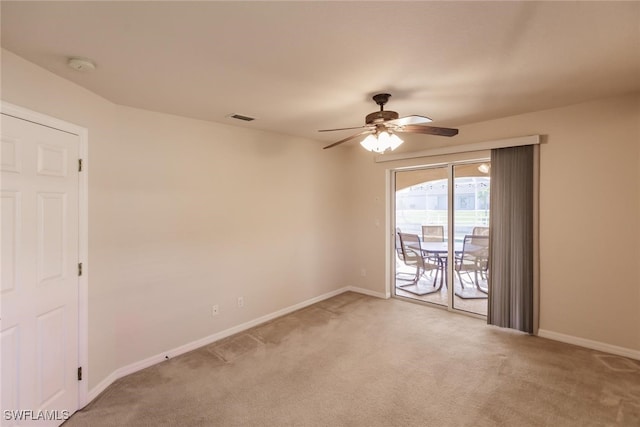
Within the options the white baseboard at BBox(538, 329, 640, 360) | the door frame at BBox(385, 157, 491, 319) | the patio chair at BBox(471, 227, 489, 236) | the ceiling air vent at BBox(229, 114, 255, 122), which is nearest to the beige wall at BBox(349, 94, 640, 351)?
the white baseboard at BBox(538, 329, 640, 360)

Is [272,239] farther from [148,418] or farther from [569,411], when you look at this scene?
[569,411]

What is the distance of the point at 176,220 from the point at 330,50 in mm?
2213

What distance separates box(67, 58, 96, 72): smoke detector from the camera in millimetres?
1891

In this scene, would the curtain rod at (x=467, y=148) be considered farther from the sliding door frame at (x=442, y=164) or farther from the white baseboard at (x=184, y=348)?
the white baseboard at (x=184, y=348)

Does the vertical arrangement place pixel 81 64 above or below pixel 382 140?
above

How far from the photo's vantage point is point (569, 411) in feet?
6.97

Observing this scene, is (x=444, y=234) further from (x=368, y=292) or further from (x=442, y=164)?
(x=368, y=292)

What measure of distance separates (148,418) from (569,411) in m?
3.00

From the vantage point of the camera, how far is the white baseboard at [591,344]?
2.82 metres

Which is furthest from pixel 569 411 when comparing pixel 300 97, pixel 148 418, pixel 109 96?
pixel 109 96

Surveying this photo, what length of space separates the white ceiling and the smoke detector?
70 mm

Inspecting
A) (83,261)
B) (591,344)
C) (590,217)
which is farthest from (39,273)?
(591,344)

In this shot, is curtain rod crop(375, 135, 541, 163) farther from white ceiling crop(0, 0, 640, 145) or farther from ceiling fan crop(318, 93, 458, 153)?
ceiling fan crop(318, 93, 458, 153)

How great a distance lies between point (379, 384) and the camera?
247 cm
